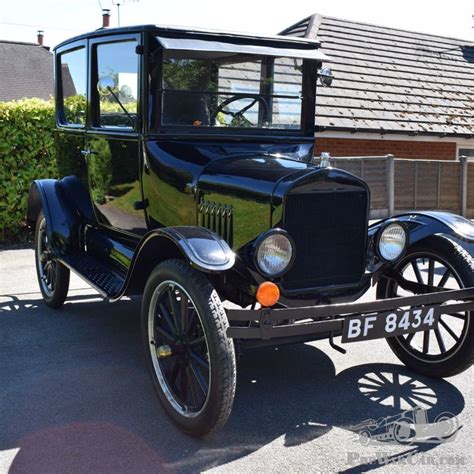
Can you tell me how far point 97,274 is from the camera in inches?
176

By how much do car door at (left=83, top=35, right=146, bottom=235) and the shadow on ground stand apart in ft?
3.05

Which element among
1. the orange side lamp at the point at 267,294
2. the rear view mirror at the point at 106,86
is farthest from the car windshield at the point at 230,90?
the orange side lamp at the point at 267,294

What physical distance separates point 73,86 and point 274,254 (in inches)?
112

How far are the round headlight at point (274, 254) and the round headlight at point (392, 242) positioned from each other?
0.68 meters

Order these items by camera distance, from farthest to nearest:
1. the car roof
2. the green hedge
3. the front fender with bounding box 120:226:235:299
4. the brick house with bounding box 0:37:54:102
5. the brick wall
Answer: the brick house with bounding box 0:37:54:102 → the brick wall → the green hedge → the car roof → the front fender with bounding box 120:226:235:299

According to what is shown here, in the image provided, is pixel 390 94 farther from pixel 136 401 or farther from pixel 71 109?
pixel 136 401

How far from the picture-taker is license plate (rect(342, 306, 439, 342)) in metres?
3.14

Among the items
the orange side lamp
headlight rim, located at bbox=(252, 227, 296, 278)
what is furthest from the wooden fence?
the orange side lamp

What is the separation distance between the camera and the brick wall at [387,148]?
1205cm

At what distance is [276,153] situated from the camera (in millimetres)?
4328

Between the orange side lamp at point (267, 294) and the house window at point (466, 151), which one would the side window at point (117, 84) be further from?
the house window at point (466, 151)

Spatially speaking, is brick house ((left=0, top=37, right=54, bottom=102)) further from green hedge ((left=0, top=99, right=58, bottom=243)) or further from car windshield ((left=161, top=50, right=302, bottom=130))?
car windshield ((left=161, top=50, right=302, bottom=130))

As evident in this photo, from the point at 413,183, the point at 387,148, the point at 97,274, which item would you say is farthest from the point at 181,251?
the point at 387,148

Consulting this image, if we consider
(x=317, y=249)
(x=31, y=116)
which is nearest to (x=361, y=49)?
(x=31, y=116)
